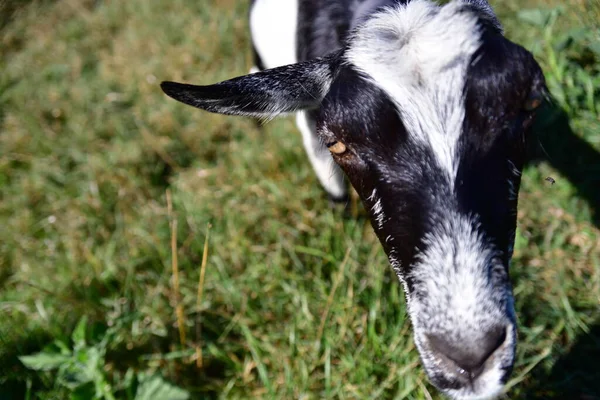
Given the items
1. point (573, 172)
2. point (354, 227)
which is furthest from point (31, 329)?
point (573, 172)

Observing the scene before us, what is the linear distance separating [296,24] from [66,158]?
110 inches

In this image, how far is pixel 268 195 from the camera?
176 inches

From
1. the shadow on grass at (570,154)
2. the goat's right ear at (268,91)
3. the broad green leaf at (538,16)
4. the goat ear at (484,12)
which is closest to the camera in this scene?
the goat's right ear at (268,91)

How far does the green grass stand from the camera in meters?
3.31

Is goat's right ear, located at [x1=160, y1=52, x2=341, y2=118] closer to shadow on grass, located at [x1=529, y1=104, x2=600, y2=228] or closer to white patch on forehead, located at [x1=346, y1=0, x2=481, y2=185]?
white patch on forehead, located at [x1=346, y1=0, x2=481, y2=185]

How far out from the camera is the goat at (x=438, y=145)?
201 centimetres

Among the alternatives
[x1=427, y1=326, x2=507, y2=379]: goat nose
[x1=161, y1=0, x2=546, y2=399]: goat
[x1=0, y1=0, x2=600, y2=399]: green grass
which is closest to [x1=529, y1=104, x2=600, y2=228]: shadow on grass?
[x1=0, y1=0, x2=600, y2=399]: green grass

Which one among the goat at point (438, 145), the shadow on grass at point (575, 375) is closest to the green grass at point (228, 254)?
the shadow on grass at point (575, 375)

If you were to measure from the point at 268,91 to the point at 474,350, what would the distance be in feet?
4.69

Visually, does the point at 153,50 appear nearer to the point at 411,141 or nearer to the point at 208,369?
the point at 208,369

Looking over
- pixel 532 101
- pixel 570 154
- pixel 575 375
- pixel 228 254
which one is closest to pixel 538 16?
pixel 570 154

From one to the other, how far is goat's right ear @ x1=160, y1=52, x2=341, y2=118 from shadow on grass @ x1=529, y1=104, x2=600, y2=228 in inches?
75.3

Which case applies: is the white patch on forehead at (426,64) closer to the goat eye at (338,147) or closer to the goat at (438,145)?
the goat at (438,145)

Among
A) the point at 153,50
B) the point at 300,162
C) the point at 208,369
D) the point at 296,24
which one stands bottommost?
the point at 208,369
